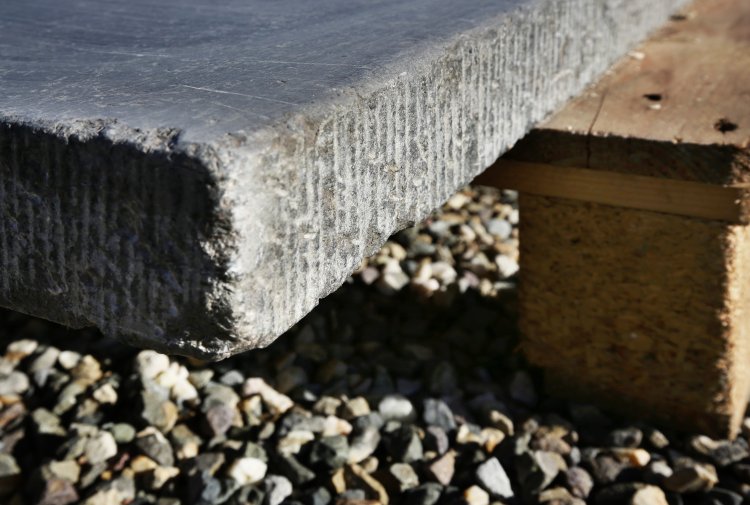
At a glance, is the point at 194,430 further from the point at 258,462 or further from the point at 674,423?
the point at 674,423

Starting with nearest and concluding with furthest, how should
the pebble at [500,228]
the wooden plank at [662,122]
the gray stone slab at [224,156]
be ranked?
the gray stone slab at [224,156] < the wooden plank at [662,122] < the pebble at [500,228]

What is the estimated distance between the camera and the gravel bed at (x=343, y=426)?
155 cm

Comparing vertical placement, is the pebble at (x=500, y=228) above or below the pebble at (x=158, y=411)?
A: above

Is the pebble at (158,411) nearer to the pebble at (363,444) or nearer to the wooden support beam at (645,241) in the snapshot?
the pebble at (363,444)

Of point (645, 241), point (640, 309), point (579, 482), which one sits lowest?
point (579, 482)

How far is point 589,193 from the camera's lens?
5.25 ft

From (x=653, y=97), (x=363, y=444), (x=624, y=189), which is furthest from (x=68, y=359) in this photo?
(x=653, y=97)

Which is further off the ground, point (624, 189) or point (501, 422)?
point (624, 189)

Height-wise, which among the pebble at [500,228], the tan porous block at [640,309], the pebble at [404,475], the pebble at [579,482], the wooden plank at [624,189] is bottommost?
the pebble at [579,482]

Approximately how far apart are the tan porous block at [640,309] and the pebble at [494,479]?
11.7 inches

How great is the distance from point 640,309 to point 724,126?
348 millimetres

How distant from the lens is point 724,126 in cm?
152

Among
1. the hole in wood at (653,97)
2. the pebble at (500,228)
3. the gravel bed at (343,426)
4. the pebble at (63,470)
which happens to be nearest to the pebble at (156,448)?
the gravel bed at (343,426)

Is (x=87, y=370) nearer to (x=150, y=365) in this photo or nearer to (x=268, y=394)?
(x=150, y=365)
